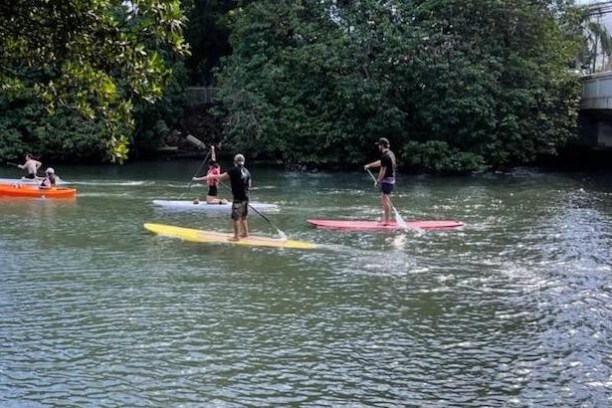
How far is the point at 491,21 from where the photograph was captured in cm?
3250

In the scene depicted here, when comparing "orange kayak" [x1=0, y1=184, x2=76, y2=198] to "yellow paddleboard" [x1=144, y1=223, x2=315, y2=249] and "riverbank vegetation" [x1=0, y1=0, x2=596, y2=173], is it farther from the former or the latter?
"yellow paddleboard" [x1=144, y1=223, x2=315, y2=249]

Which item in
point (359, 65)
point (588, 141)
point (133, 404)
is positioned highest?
point (359, 65)

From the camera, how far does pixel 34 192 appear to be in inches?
930

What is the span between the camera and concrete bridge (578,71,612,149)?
97.8ft

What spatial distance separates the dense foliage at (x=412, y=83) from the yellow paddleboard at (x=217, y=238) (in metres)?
16.1

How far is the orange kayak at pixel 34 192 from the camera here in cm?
2353

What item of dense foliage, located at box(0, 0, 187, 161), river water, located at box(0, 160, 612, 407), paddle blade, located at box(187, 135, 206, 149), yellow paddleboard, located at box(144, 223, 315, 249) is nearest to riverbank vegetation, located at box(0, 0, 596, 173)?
paddle blade, located at box(187, 135, 206, 149)

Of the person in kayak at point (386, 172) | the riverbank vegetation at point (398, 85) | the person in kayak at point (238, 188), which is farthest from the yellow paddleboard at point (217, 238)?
the riverbank vegetation at point (398, 85)

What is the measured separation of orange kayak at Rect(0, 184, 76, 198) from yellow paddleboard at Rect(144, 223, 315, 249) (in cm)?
743

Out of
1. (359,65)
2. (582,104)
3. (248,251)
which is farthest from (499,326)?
(582,104)

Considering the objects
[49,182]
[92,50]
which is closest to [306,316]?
[92,50]

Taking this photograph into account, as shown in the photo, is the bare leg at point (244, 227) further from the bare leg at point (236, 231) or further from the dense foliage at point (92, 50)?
the dense foliage at point (92, 50)

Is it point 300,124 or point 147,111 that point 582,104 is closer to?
point 300,124

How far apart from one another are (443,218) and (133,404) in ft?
45.2
